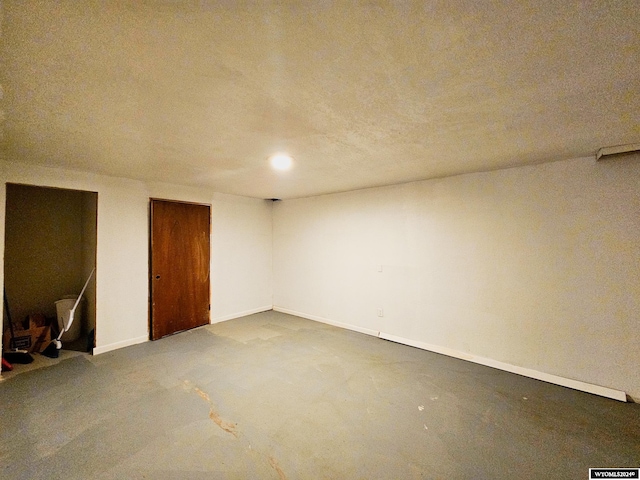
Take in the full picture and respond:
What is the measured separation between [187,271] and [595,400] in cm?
506

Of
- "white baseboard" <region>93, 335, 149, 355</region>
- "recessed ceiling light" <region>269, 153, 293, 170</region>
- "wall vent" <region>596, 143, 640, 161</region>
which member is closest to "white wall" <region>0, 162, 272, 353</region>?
"white baseboard" <region>93, 335, 149, 355</region>

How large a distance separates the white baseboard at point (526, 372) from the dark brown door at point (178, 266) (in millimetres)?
3191

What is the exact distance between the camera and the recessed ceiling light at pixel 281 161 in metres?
2.46

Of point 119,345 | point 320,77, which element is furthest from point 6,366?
point 320,77

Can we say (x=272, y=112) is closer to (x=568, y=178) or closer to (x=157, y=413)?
(x=157, y=413)

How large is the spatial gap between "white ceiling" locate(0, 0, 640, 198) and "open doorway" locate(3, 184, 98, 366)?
185cm

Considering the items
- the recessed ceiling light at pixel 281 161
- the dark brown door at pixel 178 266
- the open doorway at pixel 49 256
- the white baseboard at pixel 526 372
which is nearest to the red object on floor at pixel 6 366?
the open doorway at pixel 49 256

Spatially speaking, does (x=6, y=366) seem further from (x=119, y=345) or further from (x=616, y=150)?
(x=616, y=150)

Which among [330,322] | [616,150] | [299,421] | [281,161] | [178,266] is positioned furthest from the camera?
[330,322]

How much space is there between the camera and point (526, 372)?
269 cm

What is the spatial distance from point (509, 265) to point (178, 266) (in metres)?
4.52

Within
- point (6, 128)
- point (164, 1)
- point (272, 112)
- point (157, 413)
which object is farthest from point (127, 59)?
point (157, 413)

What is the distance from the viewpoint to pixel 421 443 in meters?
1.76

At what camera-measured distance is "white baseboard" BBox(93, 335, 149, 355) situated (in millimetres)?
3186
